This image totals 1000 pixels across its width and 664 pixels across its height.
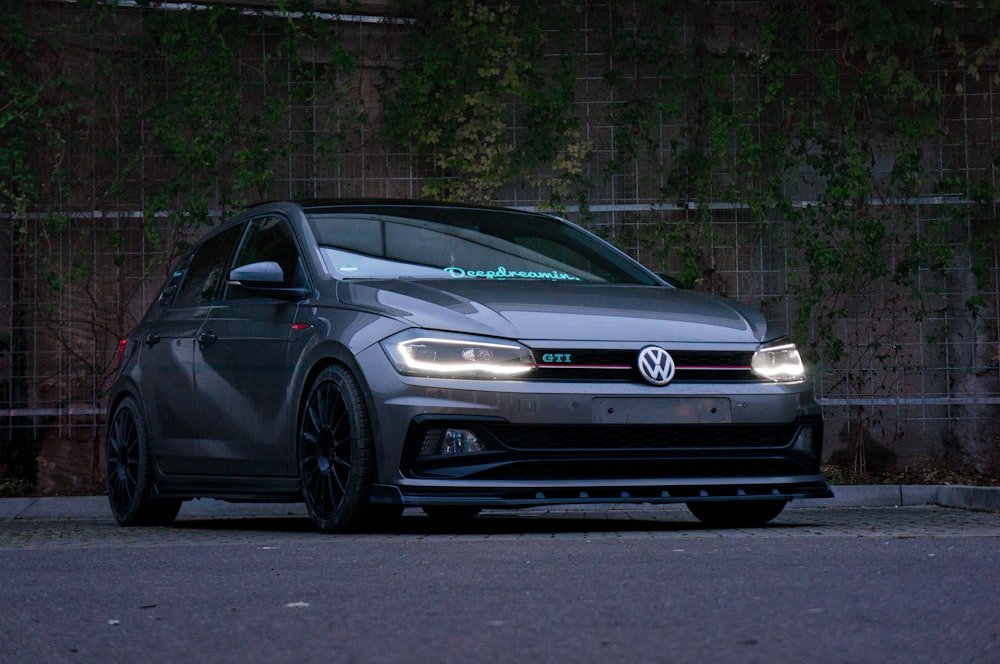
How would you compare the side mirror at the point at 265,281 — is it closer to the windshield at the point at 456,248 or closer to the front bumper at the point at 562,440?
the windshield at the point at 456,248

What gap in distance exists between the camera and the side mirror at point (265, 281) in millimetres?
Answer: 7891

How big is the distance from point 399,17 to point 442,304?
22.0ft

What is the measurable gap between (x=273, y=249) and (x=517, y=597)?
13.5 feet

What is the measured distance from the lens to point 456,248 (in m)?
8.24

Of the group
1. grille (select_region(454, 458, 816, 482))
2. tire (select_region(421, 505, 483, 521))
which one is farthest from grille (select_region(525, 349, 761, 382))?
tire (select_region(421, 505, 483, 521))

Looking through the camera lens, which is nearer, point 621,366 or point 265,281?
point 621,366

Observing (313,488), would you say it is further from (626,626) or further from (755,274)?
(755,274)

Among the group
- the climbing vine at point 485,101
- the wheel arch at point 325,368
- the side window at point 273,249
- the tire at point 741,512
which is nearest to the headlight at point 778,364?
the tire at point 741,512

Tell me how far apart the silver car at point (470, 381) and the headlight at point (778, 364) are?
0.01 m

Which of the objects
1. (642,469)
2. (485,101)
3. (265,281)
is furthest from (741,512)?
(485,101)

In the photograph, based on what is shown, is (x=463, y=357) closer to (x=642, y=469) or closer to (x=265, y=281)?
(x=642, y=469)

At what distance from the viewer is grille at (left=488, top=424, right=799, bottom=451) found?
7051 mm

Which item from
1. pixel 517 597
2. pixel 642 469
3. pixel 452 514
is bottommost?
pixel 452 514

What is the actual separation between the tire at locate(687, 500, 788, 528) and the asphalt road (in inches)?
17.3
